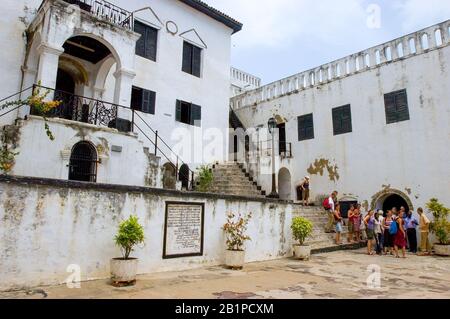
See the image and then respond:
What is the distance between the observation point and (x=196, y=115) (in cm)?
1578

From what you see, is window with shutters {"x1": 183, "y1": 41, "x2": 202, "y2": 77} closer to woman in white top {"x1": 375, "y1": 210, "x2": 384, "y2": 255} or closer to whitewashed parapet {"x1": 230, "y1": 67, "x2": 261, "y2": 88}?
whitewashed parapet {"x1": 230, "y1": 67, "x2": 261, "y2": 88}

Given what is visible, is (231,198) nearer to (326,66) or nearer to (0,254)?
(0,254)

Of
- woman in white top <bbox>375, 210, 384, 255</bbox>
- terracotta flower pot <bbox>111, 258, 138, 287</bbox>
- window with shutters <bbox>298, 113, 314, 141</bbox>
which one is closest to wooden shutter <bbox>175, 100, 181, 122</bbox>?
window with shutters <bbox>298, 113, 314, 141</bbox>

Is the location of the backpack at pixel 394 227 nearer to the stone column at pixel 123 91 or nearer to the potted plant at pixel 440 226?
the potted plant at pixel 440 226

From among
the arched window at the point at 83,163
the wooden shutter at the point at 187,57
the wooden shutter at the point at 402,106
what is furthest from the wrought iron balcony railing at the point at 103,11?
the wooden shutter at the point at 402,106

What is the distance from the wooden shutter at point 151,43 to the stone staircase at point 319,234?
9331mm

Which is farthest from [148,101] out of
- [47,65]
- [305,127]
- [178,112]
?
[305,127]

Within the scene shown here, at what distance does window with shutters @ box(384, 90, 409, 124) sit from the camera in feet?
43.2

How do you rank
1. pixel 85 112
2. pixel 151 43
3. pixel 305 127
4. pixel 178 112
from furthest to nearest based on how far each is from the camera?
pixel 305 127
pixel 178 112
pixel 151 43
pixel 85 112

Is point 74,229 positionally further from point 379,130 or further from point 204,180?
point 379,130

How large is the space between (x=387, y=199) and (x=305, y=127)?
520cm

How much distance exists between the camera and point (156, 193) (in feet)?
23.5

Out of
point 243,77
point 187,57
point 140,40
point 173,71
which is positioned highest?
point 243,77
